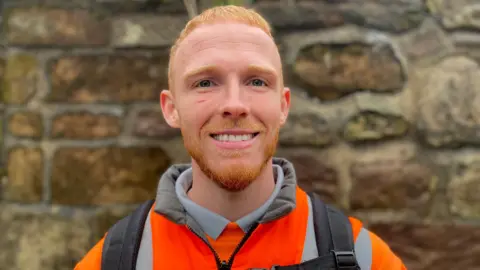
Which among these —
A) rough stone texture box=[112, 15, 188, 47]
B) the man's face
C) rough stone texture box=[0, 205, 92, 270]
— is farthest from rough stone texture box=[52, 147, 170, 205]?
the man's face

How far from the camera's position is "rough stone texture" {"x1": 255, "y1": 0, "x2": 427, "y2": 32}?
1860 millimetres

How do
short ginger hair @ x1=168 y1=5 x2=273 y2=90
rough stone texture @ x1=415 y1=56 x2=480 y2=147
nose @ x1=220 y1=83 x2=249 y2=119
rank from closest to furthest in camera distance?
1. nose @ x1=220 y1=83 x2=249 y2=119
2. short ginger hair @ x1=168 y1=5 x2=273 y2=90
3. rough stone texture @ x1=415 y1=56 x2=480 y2=147

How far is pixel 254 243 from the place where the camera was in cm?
127

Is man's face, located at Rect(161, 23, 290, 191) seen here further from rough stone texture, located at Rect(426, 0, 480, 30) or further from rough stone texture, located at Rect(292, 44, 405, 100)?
rough stone texture, located at Rect(426, 0, 480, 30)

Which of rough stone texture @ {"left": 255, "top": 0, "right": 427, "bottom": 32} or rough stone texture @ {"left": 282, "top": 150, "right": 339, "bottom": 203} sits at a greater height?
rough stone texture @ {"left": 255, "top": 0, "right": 427, "bottom": 32}

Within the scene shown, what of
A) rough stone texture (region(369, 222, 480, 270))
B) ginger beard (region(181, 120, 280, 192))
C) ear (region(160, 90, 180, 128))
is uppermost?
ear (region(160, 90, 180, 128))

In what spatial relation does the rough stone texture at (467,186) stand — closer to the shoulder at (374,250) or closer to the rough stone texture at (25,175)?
the shoulder at (374,250)

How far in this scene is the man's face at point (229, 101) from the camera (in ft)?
3.94

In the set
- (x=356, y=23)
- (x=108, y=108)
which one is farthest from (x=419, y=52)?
(x=108, y=108)

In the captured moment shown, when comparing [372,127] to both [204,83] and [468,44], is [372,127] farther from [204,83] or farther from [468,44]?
[204,83]

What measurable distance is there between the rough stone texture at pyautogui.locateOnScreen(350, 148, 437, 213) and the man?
18.7 inches

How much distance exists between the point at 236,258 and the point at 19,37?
144 centimetres

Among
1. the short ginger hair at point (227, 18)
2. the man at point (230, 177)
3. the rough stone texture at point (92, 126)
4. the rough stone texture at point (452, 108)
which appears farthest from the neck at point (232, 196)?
the rough stone texture at point (452, 108)

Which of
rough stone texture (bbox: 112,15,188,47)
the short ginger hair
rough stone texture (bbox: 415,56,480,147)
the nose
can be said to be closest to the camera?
the nose
